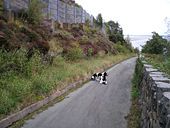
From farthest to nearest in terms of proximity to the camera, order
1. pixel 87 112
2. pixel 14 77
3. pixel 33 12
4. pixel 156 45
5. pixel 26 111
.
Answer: pixel 156 45 < pixel 33 12 < pixel 14 77 < pixel 87 112 < pixel 26 111

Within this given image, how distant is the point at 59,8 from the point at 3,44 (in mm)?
12108

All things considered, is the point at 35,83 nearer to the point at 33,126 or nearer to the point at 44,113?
the point at 44,113

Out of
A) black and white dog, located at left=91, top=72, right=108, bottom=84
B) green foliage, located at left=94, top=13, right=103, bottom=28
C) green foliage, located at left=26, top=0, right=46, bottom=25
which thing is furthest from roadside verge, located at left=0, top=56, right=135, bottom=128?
green foliage, located at left=94, top=13, right=103, bottom=28

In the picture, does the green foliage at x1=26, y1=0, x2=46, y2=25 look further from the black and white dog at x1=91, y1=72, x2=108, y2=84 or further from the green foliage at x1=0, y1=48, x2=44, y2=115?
the black and white dog at x1=91, y1=72, x2=108, y2=84

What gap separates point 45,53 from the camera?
404 inches

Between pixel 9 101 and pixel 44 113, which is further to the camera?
pixel 44 113

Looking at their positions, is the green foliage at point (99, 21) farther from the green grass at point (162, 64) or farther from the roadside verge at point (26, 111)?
the roadside verge at point (26, 111)

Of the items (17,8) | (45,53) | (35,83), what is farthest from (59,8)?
(35,83)

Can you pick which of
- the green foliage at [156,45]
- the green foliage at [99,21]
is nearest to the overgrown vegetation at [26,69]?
the green foliage at [156,45]

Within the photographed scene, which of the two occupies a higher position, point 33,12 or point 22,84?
point 33,12

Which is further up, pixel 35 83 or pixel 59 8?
pixel 59 8

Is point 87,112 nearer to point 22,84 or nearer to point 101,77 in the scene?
point 22,84

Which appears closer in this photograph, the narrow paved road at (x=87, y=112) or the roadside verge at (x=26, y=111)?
the roadside verge at (x=26, y=111)

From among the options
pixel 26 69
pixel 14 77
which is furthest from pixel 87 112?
pixel 26 69
